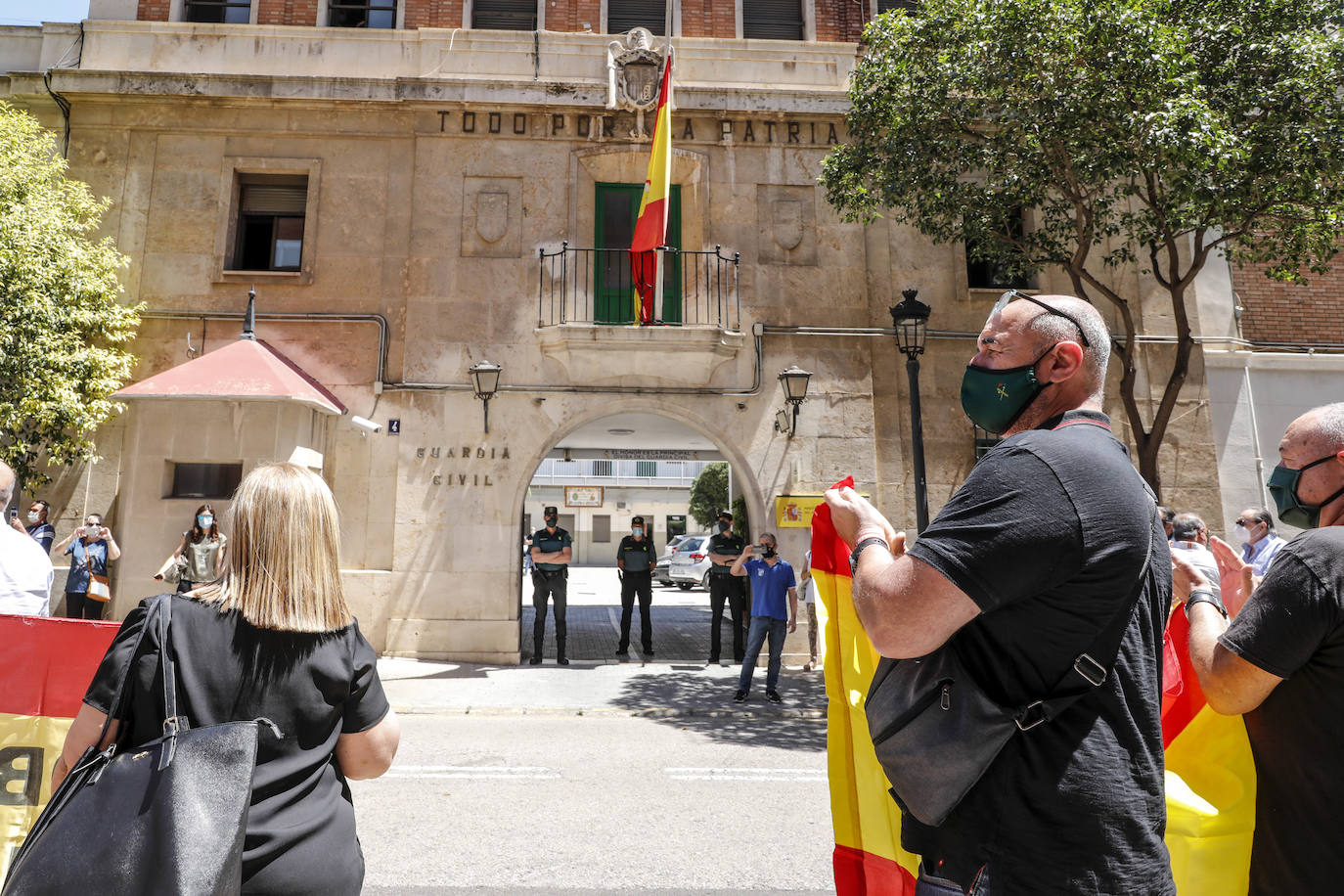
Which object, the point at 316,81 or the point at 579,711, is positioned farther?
the point at 316,81

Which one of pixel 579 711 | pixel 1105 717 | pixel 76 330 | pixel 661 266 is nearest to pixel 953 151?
pixel 661 266

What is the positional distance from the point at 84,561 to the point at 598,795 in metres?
8.44

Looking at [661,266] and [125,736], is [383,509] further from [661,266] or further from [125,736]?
[125,736]

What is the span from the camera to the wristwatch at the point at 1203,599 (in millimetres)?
2219

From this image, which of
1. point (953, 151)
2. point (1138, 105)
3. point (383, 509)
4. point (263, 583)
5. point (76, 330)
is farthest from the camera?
point (383, 509)

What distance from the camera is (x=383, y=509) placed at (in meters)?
11.6

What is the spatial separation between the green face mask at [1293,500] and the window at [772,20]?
43.9ft

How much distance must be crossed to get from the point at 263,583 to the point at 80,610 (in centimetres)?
1067

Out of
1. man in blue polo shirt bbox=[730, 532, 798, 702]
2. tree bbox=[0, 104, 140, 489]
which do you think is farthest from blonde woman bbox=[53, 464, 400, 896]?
tree bbox=[0, 104, 140, 489]

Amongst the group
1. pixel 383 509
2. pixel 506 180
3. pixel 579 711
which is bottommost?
pixel 579 711

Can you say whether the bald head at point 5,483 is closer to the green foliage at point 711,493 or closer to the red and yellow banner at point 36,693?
the red and yellow banner at point 36,693

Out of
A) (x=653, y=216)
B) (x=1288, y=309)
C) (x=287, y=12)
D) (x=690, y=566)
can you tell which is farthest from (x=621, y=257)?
(x=690, y=566)

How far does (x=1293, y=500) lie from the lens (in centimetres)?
240

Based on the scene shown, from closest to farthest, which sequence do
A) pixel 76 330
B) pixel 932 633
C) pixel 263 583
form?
1. pixel 932 633
2. pixel 263 583
3. pixel 76 330
